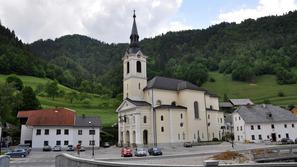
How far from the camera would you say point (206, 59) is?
17325 centimetres

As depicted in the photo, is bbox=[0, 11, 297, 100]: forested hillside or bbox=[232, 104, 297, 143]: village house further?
bbox=[0, 11, 297, 100]: forested hillside

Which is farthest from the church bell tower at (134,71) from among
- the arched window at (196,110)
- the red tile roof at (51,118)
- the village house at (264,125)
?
the village house at (264,125)

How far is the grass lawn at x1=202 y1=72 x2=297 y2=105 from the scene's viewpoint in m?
114

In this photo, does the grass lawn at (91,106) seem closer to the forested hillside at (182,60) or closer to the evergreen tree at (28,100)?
the evergreen tree at (28,100)

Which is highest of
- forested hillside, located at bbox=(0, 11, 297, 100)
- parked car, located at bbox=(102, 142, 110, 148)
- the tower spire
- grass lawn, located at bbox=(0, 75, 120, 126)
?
forested hillside, located at bbox=(0, 11, 297, 100)

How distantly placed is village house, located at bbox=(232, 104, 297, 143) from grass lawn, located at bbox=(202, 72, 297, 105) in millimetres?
38917

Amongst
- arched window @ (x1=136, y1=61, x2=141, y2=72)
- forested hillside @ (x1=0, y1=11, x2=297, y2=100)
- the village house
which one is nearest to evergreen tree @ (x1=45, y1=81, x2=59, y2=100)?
forested hillside @ (x1=0, y1=11, x2=297, y2=100)

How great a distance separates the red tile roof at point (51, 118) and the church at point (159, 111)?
11.2 m

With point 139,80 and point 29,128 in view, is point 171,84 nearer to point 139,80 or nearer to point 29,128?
point 139,80

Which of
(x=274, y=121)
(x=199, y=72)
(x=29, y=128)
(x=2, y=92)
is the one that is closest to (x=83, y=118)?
(x=29, y=128)

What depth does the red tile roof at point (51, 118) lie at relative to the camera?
60.4 metres

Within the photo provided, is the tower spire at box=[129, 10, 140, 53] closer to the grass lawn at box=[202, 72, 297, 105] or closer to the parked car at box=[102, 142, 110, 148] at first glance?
the parked car at box=[102, 142, 110, 148]

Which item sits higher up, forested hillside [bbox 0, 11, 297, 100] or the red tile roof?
forested hillside [bbox 0, 11, 297, 100]

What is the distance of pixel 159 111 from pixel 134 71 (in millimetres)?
11332
